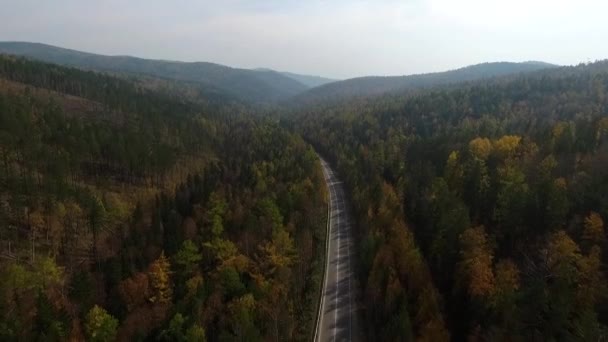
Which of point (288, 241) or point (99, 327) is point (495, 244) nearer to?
point (288, 241)

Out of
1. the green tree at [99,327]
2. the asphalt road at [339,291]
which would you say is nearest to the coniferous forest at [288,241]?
the green tree at [99,327]

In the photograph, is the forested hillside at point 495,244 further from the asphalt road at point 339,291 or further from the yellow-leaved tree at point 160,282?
the yellow-leaved tree at point 160,282

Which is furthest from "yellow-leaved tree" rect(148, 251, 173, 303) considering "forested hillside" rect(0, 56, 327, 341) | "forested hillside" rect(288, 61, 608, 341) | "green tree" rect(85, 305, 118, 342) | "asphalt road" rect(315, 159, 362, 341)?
"forested hillside" rect(288, 61, 608, 341)

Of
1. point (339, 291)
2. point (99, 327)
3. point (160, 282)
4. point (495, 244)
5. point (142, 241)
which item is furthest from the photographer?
point (142, 241)

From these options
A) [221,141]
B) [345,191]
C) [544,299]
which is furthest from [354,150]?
[544,299]

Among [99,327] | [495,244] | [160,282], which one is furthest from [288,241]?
[495,244]
